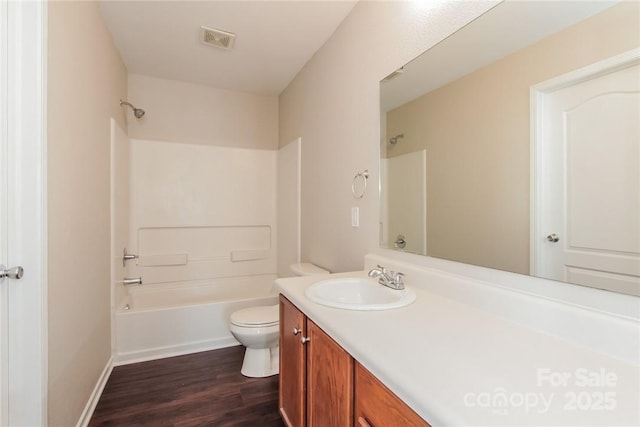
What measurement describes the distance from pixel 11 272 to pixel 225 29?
1.88 m

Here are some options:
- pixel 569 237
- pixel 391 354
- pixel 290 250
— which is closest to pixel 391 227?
pixel 569 237

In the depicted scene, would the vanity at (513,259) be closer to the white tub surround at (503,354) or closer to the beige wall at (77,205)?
the white tub surround at (503,354)

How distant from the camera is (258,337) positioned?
1.92m

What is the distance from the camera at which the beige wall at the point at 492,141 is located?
0.80 metres

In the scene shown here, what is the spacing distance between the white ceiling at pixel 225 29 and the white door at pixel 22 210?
954 mm

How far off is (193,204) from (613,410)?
120 inches

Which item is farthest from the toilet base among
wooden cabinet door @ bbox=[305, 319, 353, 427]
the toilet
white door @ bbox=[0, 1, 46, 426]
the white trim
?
the white trim

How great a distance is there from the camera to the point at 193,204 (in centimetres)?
293

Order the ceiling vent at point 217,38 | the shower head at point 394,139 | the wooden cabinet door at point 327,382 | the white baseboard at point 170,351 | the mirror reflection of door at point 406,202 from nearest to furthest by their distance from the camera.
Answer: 1. the wooden cabinet door at point 327,382
2. the mirror reflection of door at point 406,202
3. the shower head at point 394,139
4. the ceiling vent at point 217,38
5. the white baseboard at point 170,351

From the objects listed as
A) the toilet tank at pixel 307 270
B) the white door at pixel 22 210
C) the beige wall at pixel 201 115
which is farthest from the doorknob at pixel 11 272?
the beige wall at pixel 201 115

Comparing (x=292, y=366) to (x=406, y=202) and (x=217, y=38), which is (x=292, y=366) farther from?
(x=217, y=38)

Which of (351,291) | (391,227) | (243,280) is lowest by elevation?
(243,280)

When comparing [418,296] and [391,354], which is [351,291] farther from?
[391,354]

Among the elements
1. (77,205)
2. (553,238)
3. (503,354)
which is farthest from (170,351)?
(553,238)
